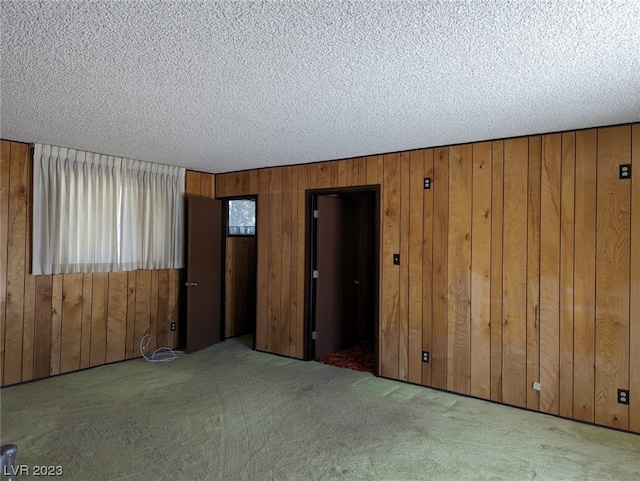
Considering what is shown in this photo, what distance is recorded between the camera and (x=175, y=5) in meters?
1.67

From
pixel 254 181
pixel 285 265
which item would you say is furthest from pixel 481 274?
pixel 254 181

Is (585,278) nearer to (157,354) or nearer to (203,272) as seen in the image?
(203,272)

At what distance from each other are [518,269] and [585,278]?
0.50 m

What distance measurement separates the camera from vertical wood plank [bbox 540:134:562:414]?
11.4ft

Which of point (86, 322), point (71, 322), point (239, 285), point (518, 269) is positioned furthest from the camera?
point (239, 285)

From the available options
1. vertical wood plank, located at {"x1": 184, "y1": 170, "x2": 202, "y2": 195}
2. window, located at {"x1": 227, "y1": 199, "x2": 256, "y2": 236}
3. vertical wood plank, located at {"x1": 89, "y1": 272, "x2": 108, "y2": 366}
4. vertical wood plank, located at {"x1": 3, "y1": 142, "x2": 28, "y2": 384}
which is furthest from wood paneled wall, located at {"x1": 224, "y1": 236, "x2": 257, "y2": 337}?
vertical wood plank, located at {"x1": 3, "y1": 142, "x2": 28, "y2": 384}

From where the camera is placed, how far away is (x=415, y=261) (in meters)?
4.21

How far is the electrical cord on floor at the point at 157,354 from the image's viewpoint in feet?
16.3

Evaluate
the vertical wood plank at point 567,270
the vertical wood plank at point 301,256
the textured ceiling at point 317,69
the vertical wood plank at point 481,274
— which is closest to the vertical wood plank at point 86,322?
the textured ceiling at point 317,69

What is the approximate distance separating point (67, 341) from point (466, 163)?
449 cm

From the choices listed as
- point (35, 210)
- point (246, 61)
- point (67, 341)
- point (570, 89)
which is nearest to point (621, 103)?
point (570, 89)

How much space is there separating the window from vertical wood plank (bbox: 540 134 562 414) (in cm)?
406

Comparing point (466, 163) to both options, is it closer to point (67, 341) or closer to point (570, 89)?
point (570, 89)

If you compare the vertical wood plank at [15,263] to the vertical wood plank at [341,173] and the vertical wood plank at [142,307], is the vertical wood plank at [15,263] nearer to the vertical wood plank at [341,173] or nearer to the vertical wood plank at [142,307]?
the vertical wood plank at [142,307]
